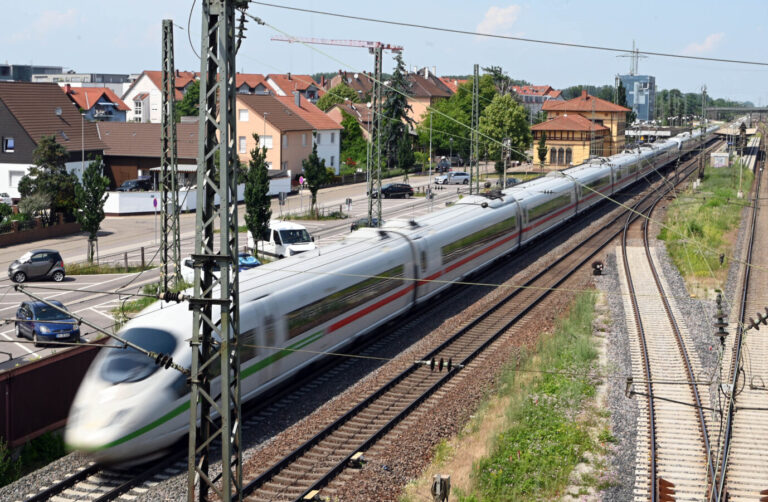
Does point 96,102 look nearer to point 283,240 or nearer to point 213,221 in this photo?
point 283,240

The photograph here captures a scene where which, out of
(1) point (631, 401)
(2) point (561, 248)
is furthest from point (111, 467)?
(2) point (561, 248)

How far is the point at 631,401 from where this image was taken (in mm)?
17234

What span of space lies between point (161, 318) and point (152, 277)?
19.8 metres

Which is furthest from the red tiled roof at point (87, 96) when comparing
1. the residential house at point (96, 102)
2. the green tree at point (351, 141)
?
the green tree at point (351, 141)

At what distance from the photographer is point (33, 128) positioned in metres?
51.8

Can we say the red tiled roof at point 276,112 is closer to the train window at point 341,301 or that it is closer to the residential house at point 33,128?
the residential house at point 33,128

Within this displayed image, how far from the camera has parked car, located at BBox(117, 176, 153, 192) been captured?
185 feet

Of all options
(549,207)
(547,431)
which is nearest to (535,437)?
(547,431)

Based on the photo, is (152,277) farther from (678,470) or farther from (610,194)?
(610,194)

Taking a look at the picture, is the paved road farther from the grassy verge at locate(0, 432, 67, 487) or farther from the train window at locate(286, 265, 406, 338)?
the train window at locate(286, 265, 406, 338)

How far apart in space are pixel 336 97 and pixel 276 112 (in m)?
29.7

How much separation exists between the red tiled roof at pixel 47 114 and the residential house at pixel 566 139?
4284 cm

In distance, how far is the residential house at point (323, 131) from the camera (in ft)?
237

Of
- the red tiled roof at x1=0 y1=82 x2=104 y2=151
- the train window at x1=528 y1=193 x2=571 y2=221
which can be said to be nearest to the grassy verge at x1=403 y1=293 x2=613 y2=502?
the train window at x1=528 y1=193 x2=571 y2=221
